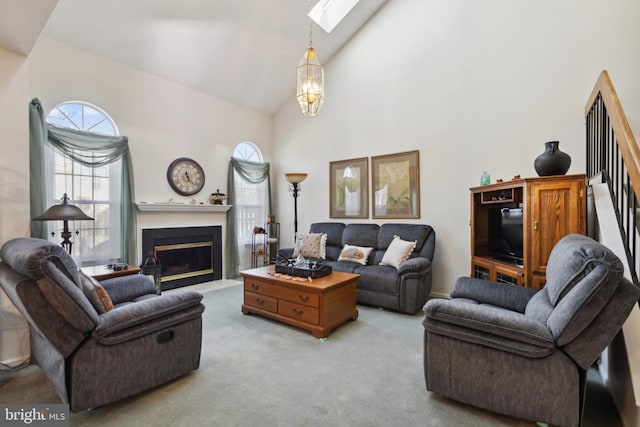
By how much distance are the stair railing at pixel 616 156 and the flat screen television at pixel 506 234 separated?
79 cm

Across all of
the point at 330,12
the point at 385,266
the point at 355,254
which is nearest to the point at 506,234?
the point at 385,266

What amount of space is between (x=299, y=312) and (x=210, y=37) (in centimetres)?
394

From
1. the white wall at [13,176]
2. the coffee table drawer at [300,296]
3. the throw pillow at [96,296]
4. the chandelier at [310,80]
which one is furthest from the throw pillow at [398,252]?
the white wall at [13,176]

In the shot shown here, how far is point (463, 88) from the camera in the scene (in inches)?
162

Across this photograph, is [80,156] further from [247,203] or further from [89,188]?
[247,203]

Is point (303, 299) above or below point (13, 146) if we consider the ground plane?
below

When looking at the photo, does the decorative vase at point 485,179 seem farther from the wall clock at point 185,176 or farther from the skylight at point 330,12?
the wall clock at point 185,176

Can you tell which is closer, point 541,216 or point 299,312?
point 541,216

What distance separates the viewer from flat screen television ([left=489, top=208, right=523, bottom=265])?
10.4 feet

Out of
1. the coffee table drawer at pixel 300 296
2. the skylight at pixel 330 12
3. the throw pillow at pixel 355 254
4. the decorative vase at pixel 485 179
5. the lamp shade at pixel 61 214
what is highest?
the skylight at pixel 330 12

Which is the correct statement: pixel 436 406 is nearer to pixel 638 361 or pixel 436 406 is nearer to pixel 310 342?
pixel 638 361

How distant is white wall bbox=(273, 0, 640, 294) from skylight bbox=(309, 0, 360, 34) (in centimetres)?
55

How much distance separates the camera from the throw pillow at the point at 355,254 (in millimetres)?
4391

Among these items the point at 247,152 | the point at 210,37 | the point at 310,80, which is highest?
the point at 210,37
